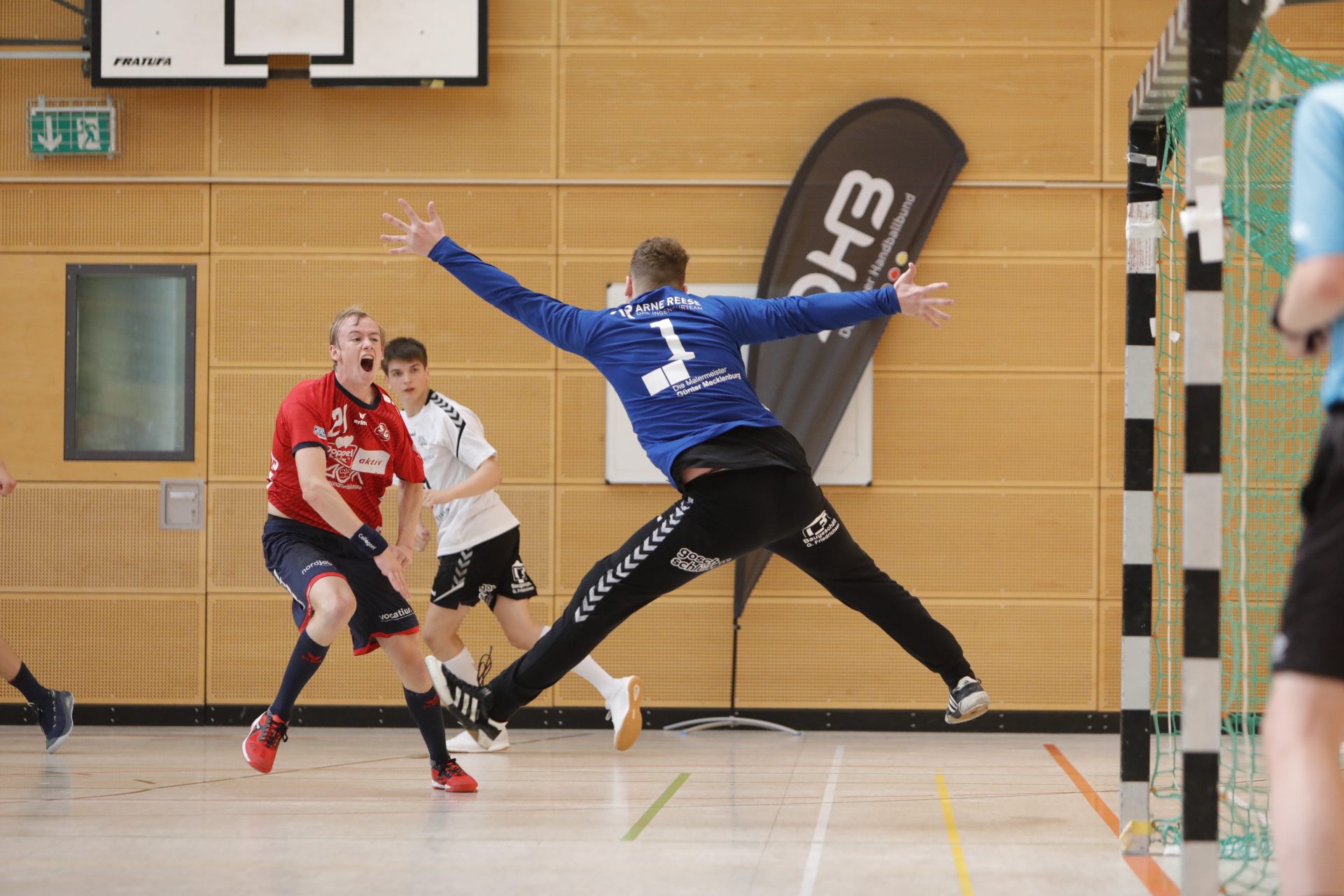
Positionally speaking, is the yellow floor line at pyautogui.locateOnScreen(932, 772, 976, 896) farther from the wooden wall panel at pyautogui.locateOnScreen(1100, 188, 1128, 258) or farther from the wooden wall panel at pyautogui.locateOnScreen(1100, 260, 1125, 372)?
the wooden wall panel at pyautogui.locateOnScreen(1100, 188, 1128, 258)

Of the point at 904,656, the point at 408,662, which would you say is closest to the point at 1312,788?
the point at 408,662

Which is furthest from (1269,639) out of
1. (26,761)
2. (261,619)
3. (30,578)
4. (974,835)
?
(30,578)

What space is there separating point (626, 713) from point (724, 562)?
1106mm

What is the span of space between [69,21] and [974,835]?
6.94 m

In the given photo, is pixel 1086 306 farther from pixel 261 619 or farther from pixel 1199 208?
pixel 261 619

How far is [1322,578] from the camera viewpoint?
1.93 m

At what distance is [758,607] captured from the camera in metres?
7.18

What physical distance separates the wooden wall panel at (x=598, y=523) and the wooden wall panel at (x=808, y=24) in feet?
8.83

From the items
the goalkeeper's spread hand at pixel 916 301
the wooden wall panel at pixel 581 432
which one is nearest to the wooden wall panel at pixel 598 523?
the wooden wall panel at pixel 581 432

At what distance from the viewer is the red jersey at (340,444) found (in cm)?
486

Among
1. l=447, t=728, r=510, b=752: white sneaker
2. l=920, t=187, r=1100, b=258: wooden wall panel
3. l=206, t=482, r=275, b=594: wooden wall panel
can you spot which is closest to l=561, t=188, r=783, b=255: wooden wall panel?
l=920, t=187, r=1100, b=258: wooden wall panel

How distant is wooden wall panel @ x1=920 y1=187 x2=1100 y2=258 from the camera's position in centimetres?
718

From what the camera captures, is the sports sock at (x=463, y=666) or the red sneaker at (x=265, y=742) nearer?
the red sneaker at (x=265, y=742)

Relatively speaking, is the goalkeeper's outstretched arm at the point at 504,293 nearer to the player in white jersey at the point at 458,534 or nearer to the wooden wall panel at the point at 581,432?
the player in white jersey at the point at 458,534
